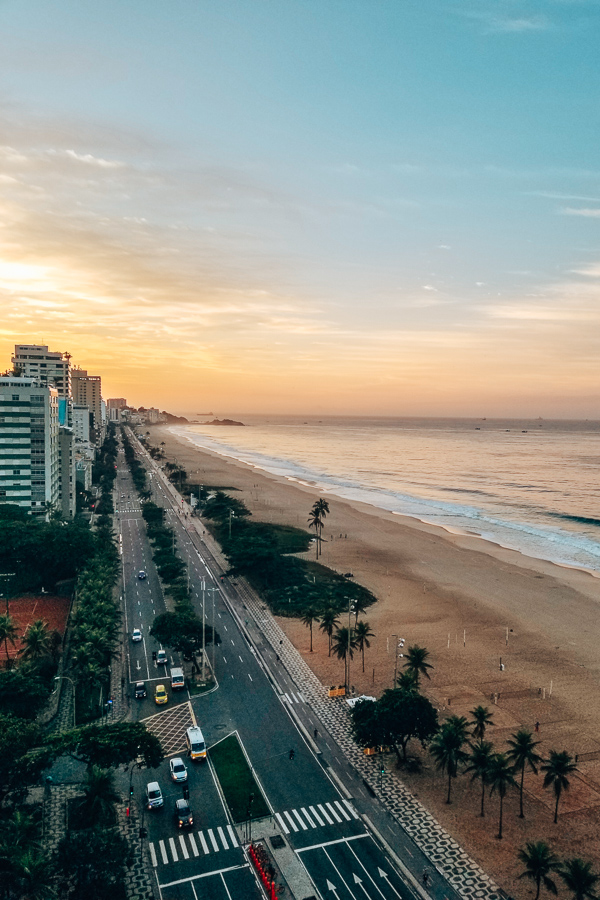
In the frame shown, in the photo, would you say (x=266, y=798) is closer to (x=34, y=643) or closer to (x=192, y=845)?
(x=192, y=845)

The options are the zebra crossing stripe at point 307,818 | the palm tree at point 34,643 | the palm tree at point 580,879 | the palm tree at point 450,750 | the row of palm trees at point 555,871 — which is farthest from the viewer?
the palm tree at point 34,643

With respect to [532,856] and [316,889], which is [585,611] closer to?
[532,856]

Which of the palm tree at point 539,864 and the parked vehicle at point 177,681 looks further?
the parked vehicle at point 177,681

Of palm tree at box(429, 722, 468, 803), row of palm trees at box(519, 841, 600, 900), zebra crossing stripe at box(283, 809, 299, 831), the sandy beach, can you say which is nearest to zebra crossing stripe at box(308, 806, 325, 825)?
zebra crossing stripe at box(283, 809, 299, 831)

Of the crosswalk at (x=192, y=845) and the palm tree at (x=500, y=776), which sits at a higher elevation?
the palm tree at (x=500, y=776)

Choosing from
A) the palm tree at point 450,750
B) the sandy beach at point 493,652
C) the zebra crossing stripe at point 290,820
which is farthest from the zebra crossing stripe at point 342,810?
the palm tree at point 450,750

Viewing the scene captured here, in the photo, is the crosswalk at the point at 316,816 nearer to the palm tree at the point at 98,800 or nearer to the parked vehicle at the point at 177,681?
the palm tree at the point at 98,800
